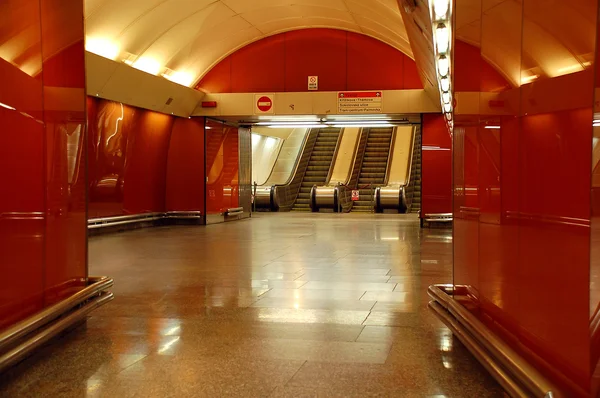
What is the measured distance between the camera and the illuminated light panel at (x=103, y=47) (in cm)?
1111

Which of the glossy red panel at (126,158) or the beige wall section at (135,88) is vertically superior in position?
the beige wall section at (135,88)

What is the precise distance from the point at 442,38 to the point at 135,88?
663 centimetres

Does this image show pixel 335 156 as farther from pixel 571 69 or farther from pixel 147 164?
pixel 571 69

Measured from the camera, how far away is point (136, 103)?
42.3 feet

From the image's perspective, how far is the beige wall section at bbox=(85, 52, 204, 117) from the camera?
10852 millimetres

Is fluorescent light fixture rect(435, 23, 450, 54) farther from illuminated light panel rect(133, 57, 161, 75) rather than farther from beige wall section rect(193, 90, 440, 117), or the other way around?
illuminated light panel rect(133, 57, 161, 75)

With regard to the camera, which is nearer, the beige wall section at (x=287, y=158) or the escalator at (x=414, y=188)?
the escalator at (x=414, y=188)

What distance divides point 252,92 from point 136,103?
3316 mm

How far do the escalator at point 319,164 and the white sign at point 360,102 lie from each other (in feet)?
31.7

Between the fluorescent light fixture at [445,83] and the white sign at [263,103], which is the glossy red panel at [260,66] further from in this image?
the fluorescent light fixture at [445,83]

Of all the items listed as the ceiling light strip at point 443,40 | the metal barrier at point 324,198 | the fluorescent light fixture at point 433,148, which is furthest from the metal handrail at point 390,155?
the ceiling light strip at point 443,40

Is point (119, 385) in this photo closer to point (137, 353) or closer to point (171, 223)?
point (137, 353)

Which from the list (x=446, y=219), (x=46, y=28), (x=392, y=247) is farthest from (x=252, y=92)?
(x=46, y=28)

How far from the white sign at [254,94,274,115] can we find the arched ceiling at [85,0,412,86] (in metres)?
1.50
